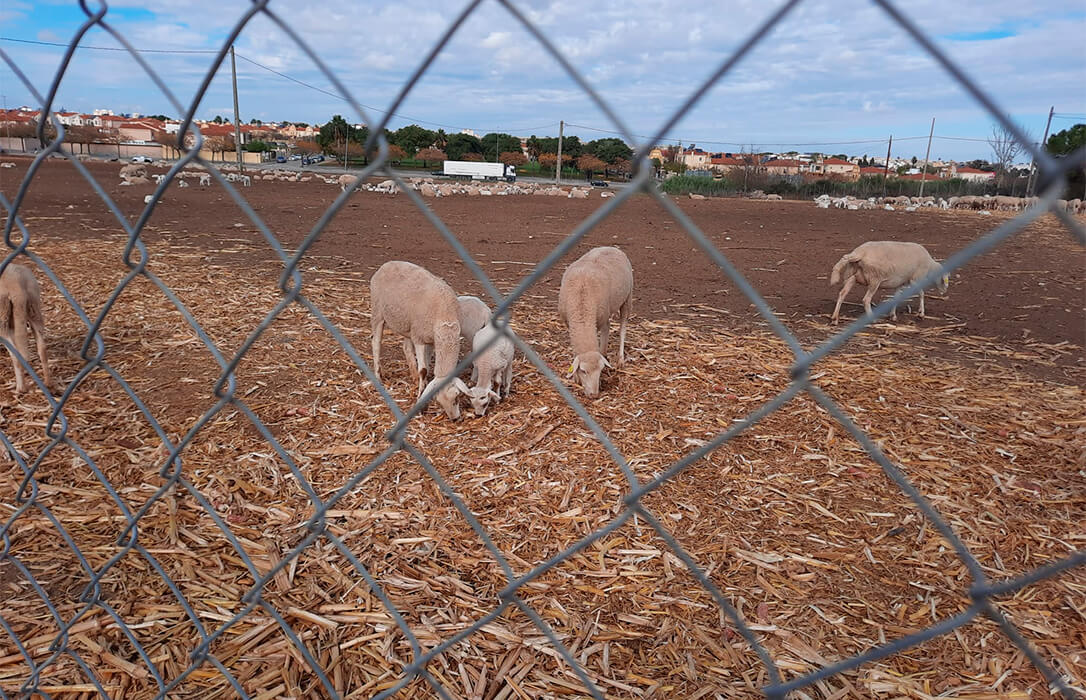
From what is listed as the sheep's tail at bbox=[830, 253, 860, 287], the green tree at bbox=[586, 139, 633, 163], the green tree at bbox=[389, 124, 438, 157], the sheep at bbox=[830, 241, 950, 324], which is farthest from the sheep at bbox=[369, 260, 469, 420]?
the green tree at bbox=[389, 124, 438, 157]

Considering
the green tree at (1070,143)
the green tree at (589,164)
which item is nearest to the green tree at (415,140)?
the green tree at (589,164)

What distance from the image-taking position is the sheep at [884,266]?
8.24m

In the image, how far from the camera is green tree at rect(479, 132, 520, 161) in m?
58.2

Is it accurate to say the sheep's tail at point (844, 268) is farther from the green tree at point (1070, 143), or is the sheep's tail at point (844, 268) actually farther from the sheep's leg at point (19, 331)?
the sheep's leg at point (19, 331)

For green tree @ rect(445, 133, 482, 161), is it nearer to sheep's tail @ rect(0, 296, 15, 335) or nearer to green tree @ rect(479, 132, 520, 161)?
green tree @ rect(479, 132, 520, 161)

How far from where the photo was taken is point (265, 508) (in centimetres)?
362

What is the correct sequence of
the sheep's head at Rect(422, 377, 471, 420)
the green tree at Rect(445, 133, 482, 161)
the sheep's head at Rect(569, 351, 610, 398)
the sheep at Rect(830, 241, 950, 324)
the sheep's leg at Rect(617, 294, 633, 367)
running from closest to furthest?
the sheep's head at Rect(422, 377, 471, 420), the sheep's head at Rect(569, 351, 610, 398), the sheep's leg at Rect(617, 294, 633, 367), the sheep at Rect(830, 241, 950, 324), the green tree at Rect(445, 133, 482, 161)

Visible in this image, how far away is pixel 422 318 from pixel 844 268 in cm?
610

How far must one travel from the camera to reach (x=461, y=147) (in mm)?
57438

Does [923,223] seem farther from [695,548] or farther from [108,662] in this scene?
[108,662]

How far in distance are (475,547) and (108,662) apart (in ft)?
5.35

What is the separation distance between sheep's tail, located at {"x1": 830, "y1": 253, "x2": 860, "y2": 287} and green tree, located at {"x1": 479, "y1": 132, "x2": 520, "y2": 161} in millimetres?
52221

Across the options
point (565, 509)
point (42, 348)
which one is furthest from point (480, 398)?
point (42, 348)

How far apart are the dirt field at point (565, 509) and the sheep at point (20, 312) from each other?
29cm
